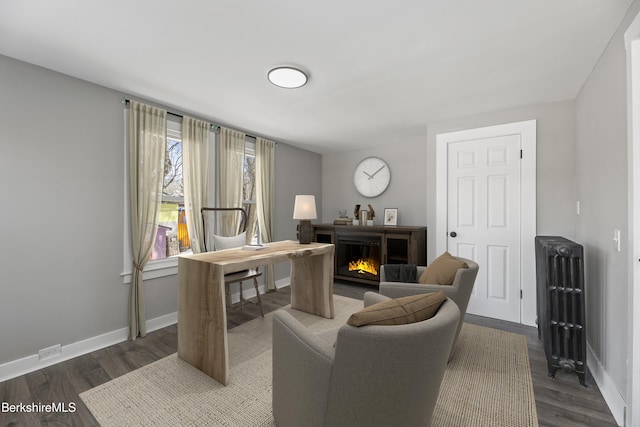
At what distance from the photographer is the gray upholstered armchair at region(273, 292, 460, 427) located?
0.96m

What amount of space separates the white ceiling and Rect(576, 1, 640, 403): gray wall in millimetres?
225

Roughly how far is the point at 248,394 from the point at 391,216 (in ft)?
10.5

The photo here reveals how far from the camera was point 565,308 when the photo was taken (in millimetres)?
1957

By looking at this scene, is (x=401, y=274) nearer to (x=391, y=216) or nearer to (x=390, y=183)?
(x=391, y=216)

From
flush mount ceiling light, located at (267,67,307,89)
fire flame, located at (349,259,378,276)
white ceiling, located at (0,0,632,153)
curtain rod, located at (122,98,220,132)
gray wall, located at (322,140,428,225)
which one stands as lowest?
fire flame, located at (349,259,378,276)

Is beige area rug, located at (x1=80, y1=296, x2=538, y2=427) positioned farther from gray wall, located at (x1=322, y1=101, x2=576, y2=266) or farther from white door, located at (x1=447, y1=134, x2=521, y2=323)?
gray wall, located at (x1=322, y1=101, x2=576, y2=266)

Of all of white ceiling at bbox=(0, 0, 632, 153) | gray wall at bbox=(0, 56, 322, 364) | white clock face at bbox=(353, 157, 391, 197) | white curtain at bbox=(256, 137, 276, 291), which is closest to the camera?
white ceiling at bbox=(0, 0, 632, 153)

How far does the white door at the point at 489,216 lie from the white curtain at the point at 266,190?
246 centimetres

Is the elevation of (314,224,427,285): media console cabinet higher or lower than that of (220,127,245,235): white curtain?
lower

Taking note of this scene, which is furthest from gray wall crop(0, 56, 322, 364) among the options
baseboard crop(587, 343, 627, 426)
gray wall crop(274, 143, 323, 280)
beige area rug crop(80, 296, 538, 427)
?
baseboard crop(587, 343, 627, 426)

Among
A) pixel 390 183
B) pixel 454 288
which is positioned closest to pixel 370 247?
pixel 390 183

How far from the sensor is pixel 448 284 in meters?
2.02

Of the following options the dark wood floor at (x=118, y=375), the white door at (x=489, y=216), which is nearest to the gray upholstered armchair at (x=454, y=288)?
the dark wood floor at (x=118, y=375)

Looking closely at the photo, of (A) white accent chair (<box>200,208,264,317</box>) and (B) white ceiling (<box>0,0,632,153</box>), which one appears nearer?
(B) white ceiling (<box>0,0,632,153</box>)
